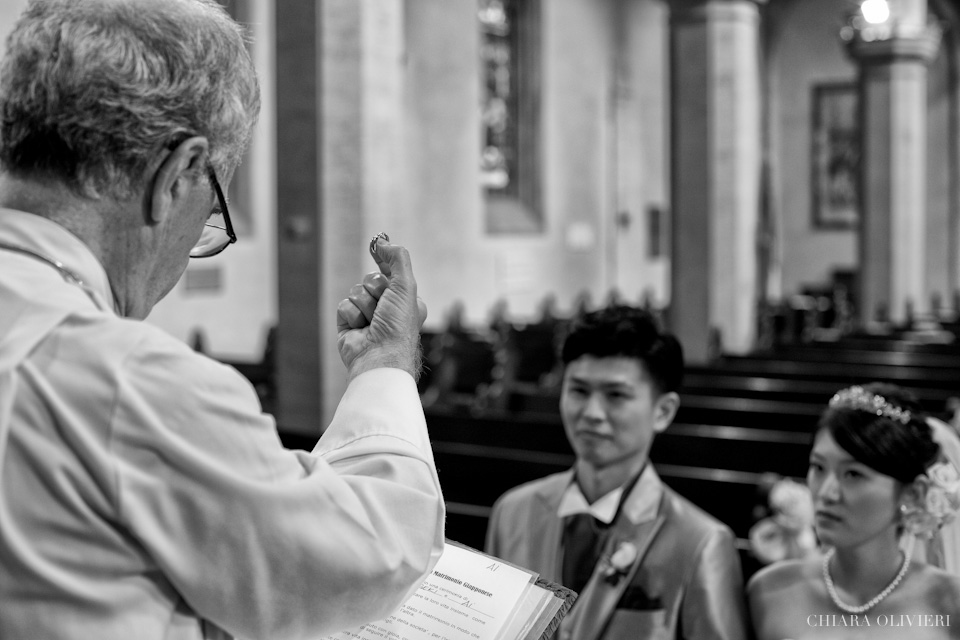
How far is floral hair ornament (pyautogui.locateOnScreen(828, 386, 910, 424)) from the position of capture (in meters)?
2.09

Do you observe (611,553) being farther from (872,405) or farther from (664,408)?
(872,405)

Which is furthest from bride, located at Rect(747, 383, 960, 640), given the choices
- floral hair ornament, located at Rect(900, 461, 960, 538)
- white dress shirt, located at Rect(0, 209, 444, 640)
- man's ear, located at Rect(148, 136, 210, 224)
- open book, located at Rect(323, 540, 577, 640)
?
man's ear, located at Rect(148, 136, 210, 224)

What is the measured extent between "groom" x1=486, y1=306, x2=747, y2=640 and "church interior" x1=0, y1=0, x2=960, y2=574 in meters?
0.91

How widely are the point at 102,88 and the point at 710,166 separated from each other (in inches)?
297

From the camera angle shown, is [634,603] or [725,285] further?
[725,285]

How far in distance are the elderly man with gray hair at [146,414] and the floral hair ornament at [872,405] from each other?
1.23m

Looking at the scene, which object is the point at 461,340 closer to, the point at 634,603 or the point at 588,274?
the point at 634,603

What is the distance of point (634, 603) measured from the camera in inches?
86.9

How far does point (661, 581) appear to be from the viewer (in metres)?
2.23

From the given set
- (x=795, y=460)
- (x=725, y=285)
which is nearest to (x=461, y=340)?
(x=725, y=285)

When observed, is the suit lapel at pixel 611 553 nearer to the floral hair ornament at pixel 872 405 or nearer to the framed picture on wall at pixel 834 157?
the floral hair ornament at pixel 872 405

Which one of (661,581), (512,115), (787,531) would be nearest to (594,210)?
(512,115)

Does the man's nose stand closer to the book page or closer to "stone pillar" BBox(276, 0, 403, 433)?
the book page

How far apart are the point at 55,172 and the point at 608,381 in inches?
63.2
